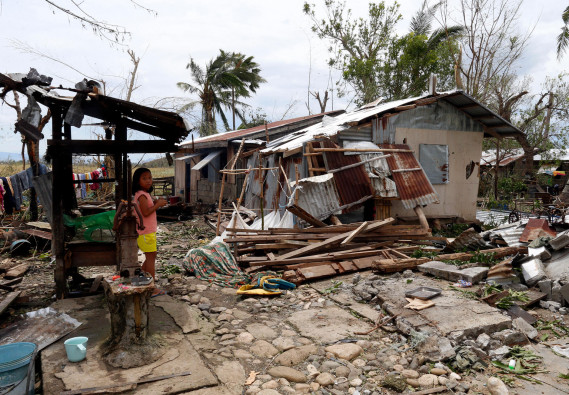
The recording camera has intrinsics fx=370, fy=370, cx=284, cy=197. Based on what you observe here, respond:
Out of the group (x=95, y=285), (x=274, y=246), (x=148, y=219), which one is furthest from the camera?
(x=274, y=246)

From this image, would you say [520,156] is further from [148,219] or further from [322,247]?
[148,219]

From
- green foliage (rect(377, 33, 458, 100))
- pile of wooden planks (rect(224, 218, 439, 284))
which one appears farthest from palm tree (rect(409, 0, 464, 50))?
pile of wooden planks (rect(224, 218, 439, 284))

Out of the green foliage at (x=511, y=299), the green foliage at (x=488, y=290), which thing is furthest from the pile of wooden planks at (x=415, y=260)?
the green foliage at (x=511, y=299)

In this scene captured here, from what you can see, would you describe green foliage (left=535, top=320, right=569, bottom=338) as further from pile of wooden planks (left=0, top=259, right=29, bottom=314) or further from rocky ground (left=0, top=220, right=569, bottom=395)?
pile of wooden planks (left=0, top=259, right=29, bottom=314)

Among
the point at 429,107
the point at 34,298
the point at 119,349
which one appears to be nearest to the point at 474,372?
the point at 119,349

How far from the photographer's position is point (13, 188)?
379 inches

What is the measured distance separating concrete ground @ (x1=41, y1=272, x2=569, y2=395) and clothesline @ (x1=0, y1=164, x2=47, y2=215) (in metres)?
6.16

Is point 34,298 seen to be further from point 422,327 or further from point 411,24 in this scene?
point 411,24

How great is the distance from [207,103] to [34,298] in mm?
24818

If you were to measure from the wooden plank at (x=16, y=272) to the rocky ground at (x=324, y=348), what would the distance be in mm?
626

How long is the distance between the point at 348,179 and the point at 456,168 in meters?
4.58

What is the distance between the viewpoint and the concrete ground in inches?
137

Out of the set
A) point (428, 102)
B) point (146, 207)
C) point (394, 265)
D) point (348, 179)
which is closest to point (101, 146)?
point (146, 207)

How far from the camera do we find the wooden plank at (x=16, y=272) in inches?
272
